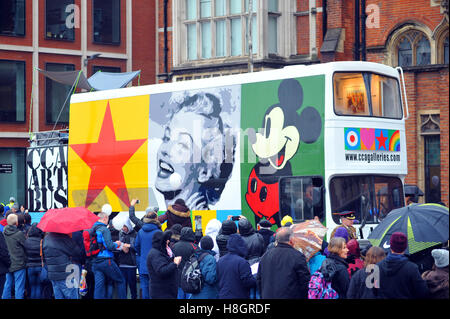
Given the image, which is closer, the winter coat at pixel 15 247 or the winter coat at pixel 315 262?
the winter coat at pixel 315 262

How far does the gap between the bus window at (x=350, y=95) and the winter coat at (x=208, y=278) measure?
619cm

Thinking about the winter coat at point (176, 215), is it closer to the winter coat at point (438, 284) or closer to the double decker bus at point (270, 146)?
the double decker bus at point (270, 146)

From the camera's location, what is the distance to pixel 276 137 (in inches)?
670

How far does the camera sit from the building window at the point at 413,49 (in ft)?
Answer: 85.7

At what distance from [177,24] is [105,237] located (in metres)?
18.9

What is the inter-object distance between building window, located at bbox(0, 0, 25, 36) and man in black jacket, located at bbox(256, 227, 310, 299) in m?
27.7

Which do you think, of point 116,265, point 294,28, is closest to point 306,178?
point 116,265

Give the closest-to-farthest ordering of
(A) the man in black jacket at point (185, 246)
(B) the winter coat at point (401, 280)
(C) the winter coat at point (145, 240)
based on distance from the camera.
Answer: (B) the winter coat at point (401, 280) → (A) the man in black jacket at point (185, 246) → (C) the winter coat at point (145, 240)

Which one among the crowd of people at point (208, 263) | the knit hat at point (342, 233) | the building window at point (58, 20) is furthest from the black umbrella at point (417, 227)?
the building window at point (58, 20)

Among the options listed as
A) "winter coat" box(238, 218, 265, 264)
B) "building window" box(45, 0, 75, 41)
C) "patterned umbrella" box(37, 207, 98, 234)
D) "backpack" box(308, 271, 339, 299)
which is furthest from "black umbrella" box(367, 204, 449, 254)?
"building window" box(45, 0, 75, 41)

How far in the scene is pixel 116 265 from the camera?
14492 mm

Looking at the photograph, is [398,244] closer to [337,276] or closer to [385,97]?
[337,276]

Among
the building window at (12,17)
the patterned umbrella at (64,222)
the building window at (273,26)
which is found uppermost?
the building window at (12,17)

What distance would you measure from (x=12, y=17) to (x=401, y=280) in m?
29.8
